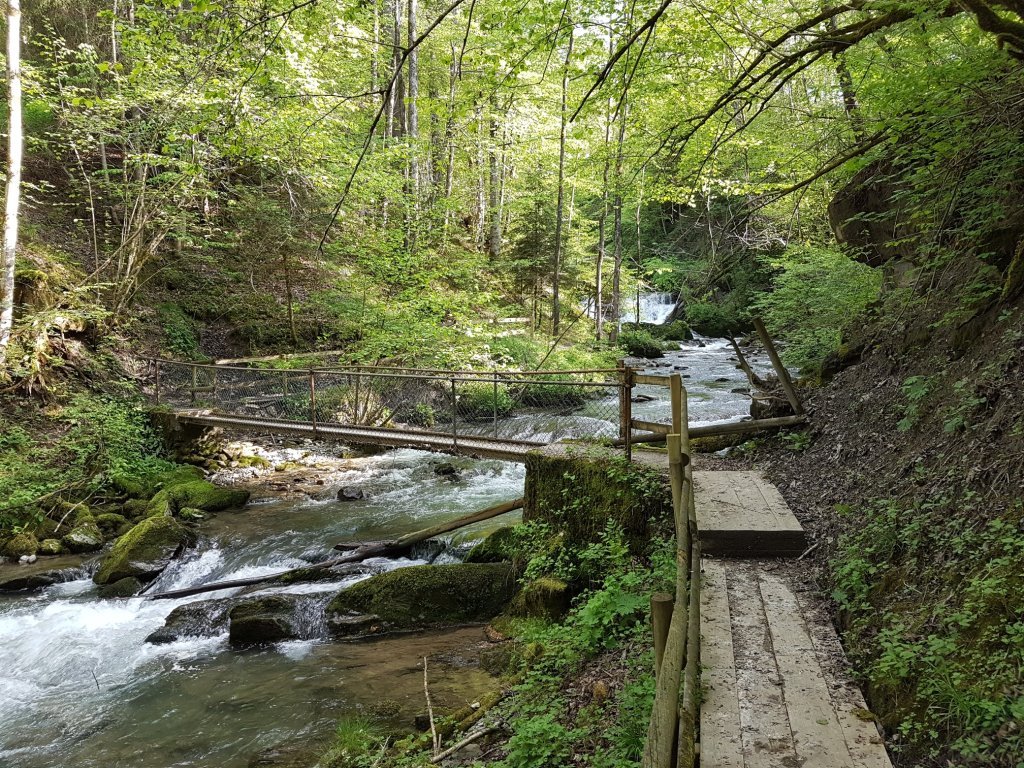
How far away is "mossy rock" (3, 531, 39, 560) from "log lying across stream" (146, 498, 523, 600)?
2703mm

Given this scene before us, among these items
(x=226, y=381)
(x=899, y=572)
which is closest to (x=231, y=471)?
(x=226, y=381)

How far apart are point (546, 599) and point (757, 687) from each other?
2.93 metres

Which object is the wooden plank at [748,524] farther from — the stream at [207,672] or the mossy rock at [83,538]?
the mossy rock at [83,538]

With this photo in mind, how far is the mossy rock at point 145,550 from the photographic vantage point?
8.08 meters

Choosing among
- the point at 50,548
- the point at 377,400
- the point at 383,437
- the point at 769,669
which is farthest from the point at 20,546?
the point at 769,669

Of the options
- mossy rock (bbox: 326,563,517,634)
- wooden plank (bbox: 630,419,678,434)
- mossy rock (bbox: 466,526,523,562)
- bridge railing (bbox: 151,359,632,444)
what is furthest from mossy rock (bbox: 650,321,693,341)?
mossy rock (bbox: 326,563,517,634)

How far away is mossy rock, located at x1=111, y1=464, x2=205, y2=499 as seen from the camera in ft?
35.6

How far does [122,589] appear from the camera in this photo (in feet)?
25.5

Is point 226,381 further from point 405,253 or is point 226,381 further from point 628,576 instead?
point 628,576

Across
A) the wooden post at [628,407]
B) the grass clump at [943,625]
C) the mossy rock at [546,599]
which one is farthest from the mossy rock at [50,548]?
the grass clump at [943,625]

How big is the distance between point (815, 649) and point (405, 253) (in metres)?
10.8

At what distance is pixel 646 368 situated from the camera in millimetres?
21391

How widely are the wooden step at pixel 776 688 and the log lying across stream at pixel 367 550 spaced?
383 cm

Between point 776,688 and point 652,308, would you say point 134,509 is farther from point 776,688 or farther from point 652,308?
point 652,308
